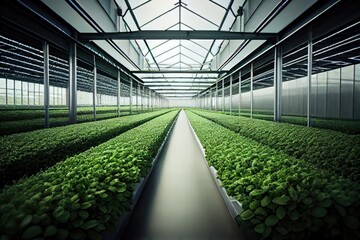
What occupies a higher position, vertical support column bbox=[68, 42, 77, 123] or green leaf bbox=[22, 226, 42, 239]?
vertical support column bbox=[68, 42, 77, 123]

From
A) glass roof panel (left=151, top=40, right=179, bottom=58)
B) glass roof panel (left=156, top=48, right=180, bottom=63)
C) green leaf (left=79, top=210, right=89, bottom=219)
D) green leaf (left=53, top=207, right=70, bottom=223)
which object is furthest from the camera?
glass roof panel (left=156, top=48, right=180, bottom=63)

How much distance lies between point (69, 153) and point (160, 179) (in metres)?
1.88

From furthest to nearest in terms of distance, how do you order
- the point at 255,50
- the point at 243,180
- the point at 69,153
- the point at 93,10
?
the point at 255,50 < the point at 93,10 < the point at 69,153 < the point at 243,180

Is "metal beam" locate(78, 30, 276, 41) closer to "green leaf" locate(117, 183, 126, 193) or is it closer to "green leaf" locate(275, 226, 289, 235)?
"green leaf" locate(117, 183, 126, 193)

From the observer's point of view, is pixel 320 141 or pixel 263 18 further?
pixel 263 18

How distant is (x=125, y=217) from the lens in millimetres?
2244

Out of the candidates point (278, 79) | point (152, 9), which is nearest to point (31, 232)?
point (278, 79)

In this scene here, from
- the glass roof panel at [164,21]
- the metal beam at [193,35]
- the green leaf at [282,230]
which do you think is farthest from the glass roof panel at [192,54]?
the green leaf at [282,230]

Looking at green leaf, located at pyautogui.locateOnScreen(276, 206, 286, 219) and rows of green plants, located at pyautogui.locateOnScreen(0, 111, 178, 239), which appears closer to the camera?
rows of green plants, located at pyautogui.locateOnScreen(0, 111, 178, 239)

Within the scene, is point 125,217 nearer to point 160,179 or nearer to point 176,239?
point 176,239

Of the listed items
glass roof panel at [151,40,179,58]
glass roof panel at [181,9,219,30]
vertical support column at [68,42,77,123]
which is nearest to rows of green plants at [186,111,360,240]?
vertical support column at [68,42,77,123]

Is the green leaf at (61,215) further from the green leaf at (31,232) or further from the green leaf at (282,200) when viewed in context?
the green leaf at (282,200)

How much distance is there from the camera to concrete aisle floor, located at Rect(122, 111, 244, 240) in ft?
7.37

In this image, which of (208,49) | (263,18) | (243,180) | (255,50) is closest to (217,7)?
(263,18)
